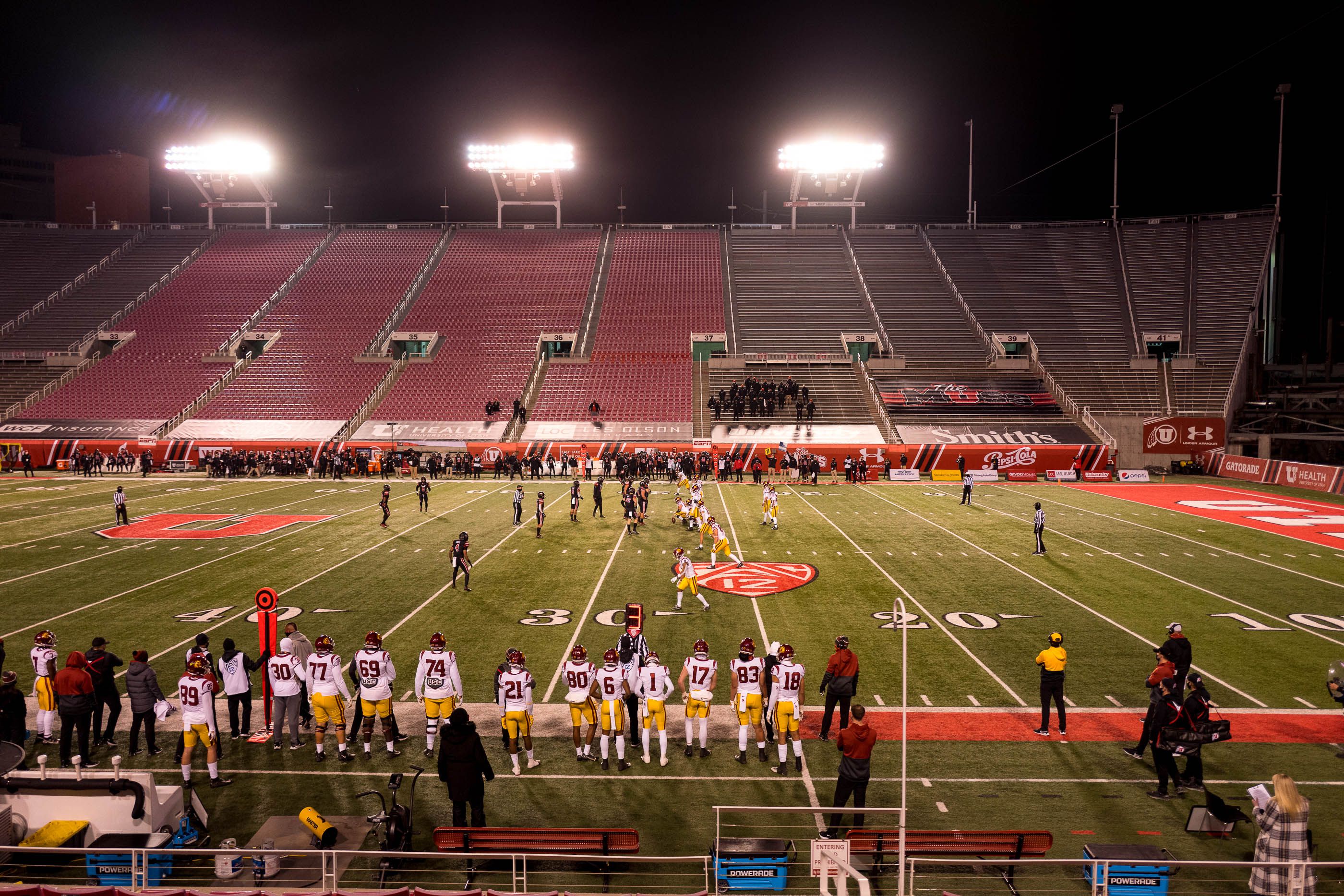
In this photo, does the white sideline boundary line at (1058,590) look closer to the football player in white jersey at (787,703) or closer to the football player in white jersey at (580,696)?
the football player in white jersey at (787,703)

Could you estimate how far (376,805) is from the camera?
9133mm

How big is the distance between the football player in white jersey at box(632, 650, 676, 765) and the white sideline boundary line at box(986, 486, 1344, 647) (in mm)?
9142

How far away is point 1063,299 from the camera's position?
191ft

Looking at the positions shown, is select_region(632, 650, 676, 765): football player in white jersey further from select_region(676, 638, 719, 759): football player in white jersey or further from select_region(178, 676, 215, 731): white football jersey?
select_region(178, 676, 215, 731): white football jersey

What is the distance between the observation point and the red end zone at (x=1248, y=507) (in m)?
25.4

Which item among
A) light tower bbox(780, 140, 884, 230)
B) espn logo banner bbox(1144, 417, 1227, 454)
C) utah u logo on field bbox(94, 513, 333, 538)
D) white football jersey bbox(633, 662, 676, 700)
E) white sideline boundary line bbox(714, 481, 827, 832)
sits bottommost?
white sideline boundary line bbox(714, 481, 827, 832)

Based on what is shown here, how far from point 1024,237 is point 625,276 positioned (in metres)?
32.5

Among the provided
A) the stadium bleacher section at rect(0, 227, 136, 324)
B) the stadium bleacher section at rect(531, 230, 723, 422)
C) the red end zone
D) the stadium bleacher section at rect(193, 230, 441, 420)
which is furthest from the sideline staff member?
the stadium bleacher section at rect(0, 227, 136, 324)

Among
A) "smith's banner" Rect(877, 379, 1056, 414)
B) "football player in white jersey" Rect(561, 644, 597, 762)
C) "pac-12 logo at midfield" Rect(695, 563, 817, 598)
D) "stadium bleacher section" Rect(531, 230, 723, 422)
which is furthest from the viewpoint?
"stadium bleacher section" Rect(531, 230, 723, 422)

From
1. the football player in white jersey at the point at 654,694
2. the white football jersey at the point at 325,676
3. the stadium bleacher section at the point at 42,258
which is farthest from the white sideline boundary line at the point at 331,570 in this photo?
the stadium bleacher section at the point at 42,258

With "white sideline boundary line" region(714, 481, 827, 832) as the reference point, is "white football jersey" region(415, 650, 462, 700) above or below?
above

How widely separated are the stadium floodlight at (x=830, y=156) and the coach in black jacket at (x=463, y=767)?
203 feet

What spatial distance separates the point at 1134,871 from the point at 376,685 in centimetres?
845

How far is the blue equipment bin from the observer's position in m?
7.11
